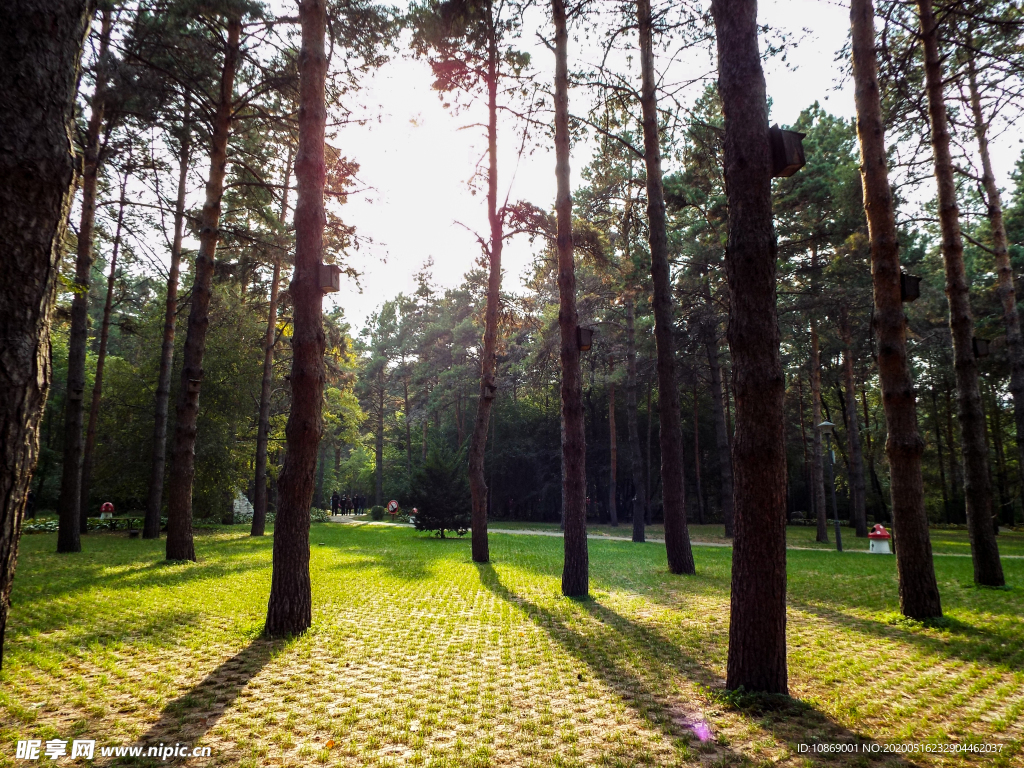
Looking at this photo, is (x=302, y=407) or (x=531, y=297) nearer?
(x=302, y=407)

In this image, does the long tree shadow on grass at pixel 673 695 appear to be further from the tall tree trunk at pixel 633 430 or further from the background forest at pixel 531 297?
the tall tree trunk at pixel 633 430

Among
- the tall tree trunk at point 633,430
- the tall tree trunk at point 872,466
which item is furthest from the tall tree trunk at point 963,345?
the tall tree trunk at point 872,466

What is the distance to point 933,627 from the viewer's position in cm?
609

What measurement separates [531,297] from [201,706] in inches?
833

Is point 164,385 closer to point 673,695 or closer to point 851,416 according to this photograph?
point 673,695

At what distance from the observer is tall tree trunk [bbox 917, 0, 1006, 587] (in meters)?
8.57

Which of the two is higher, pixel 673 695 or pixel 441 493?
pixel 441 493

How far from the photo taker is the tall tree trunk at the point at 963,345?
8570mm

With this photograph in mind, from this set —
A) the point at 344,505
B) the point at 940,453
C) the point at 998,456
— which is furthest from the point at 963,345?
the point at 344,505

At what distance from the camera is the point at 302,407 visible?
5.97 m

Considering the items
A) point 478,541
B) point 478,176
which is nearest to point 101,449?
point 478,541

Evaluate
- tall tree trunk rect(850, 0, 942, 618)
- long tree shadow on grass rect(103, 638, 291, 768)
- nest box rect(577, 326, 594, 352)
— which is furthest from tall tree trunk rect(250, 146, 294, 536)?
tall tree trunk rect(850, 0, 942, 618)

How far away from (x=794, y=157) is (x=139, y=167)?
46.6ft

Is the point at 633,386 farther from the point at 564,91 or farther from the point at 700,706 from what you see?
the point at 700,706
